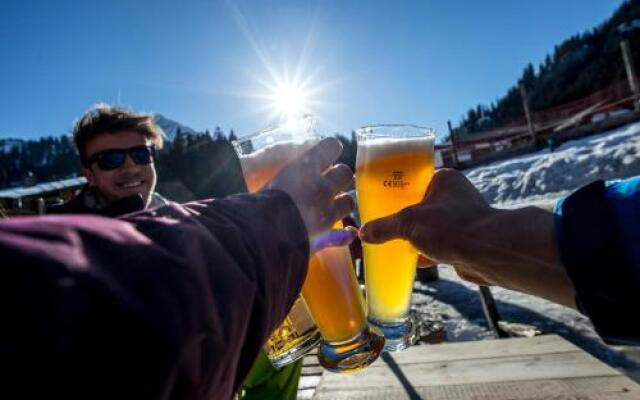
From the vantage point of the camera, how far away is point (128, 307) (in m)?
0.34

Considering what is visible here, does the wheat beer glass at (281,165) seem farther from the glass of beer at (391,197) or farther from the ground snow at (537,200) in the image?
the ground snow at (537,200)

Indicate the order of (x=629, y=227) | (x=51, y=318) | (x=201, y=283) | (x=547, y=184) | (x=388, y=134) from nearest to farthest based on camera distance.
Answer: (x=51, y=318), (x=201, y=283), (x=629, y=227), (x=388, y=134), (x=547, y=184)

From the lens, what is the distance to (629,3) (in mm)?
65250

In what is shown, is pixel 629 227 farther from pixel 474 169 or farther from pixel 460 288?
pixel 474 169

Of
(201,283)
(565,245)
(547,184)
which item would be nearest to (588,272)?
(565,245)

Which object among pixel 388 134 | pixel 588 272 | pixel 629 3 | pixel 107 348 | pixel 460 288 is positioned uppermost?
pixel 629 3

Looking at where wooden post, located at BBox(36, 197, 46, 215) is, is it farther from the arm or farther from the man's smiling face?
the arm

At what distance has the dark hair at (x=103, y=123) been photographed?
246cm

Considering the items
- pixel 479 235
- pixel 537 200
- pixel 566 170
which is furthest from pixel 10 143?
pixel 479 235

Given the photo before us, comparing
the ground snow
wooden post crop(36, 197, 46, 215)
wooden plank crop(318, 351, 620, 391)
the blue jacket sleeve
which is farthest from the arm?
wooden post crop(36, 197, 46, 215)

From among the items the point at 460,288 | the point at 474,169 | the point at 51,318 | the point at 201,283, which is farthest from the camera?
the point at 474,169

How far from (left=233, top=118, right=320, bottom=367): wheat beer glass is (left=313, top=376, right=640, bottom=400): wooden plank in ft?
3.30

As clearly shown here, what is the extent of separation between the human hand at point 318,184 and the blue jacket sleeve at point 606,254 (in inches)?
17.0

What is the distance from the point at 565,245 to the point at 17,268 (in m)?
0.85
